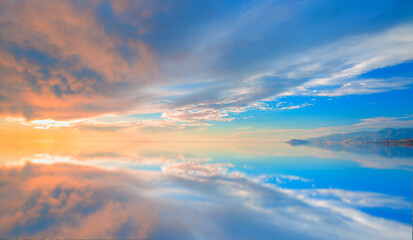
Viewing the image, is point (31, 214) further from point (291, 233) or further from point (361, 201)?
point (361, 201)

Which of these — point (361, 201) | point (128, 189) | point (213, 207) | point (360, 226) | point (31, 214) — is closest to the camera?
point (360, 226)

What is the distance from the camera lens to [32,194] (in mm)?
12992

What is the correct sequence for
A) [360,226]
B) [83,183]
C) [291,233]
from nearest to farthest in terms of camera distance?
[291,233], [360,226], [83,183]

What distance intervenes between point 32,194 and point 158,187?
27.5 ft

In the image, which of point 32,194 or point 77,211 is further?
point 32,194

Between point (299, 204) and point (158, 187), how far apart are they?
9733 millimetres

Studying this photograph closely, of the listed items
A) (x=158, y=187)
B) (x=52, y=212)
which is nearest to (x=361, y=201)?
(x=158, y=187)

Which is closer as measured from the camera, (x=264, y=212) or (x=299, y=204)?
(x=264, y=212)

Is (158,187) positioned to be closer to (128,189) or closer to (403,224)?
(128,189)

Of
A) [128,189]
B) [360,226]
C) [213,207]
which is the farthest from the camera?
[128,189]

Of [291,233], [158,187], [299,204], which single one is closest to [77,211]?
[158,187]

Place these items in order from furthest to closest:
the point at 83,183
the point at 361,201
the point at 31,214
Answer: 1. the point at 83,183
2. the point at 361,201
3. the point at 31,214

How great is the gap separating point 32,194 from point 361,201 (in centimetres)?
2154

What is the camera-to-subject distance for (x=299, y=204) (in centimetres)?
1103
